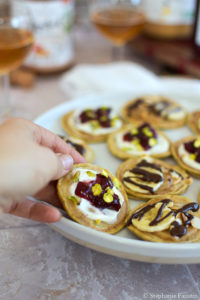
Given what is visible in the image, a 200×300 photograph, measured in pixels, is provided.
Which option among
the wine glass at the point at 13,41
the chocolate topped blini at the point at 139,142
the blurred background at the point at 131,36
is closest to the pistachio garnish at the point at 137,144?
the chocolate topped blini at the point at 139,142

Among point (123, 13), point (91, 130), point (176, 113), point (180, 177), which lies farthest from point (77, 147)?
point (123, 13)

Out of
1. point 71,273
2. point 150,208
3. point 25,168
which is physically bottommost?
point 71,273

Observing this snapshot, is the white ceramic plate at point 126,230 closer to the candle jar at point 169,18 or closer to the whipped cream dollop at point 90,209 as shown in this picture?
the whipped cream dollop at point 90,209

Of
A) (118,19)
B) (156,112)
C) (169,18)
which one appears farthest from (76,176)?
(169,18)

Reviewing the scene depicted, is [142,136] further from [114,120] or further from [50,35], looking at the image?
[50,35]

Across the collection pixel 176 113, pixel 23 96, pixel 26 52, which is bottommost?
pixel 23 96

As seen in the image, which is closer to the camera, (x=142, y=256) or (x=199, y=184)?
(x=142, y=256)

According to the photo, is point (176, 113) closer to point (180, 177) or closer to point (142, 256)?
point (180, 177)
